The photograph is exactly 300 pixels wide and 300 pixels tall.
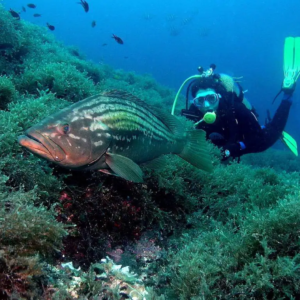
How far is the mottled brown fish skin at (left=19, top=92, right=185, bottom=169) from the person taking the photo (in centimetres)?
221

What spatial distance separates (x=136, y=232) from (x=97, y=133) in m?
1.80

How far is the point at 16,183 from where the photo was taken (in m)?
2.80

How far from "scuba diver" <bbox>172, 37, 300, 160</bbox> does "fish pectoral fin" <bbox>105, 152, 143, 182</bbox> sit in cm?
482

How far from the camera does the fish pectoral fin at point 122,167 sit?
247 centimetres

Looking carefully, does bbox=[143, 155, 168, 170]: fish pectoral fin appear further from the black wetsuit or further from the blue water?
the blue water

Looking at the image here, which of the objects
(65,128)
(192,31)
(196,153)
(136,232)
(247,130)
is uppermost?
(192,31)

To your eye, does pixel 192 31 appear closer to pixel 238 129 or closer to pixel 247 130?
pixel 247 130

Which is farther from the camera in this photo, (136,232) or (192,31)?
(192,31)

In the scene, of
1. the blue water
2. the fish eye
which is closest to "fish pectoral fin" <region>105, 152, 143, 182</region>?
the fish eye

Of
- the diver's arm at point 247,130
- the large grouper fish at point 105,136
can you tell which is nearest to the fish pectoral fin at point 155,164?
the large grouper fish at point 105,136

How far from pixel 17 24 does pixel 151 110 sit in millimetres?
8136

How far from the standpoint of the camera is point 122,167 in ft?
8.27

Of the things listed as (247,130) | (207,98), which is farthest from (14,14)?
(247,130)

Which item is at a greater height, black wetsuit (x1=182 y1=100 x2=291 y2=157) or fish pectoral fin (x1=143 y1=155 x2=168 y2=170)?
fish pectoral fin (x1=143 y1=155 x2=168 y2=170)
